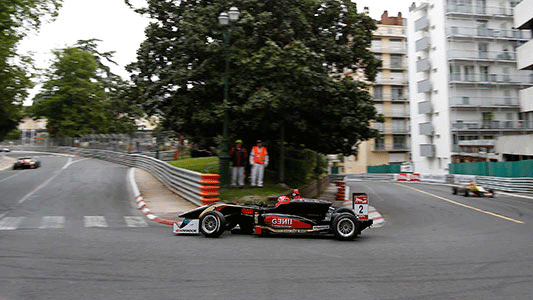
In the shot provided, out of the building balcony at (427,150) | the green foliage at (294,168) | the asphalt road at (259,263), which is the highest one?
the building balcony at (427,150)

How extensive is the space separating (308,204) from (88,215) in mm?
6763

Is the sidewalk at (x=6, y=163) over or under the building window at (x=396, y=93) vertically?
under

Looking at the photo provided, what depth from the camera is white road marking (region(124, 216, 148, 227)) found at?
11127mm

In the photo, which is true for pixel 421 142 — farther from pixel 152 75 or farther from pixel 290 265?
pixel 290 265

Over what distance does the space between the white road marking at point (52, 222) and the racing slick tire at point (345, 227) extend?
21.3 feet

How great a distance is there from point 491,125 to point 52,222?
159 ft

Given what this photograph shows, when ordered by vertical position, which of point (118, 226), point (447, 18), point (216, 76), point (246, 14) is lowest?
point (118, 226)

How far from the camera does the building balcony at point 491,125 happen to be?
159 feet

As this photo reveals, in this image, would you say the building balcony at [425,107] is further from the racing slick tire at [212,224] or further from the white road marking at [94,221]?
the racing slick tire at [212,224]

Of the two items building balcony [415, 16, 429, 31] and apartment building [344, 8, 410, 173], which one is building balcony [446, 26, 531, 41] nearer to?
building balcony [415, 16, 429, 31]

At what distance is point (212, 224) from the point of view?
9.29 metres

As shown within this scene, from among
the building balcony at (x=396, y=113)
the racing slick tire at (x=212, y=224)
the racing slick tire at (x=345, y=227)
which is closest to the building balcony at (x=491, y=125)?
the building balcony at (x=396, y=113)

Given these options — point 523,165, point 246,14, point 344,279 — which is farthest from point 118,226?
point 523,165

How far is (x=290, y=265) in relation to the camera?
6508mm
